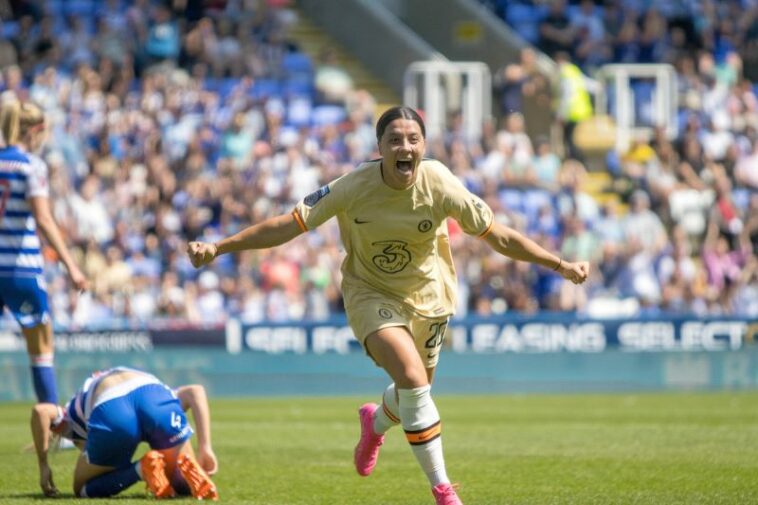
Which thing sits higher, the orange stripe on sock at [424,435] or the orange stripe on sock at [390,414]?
the orange stripe on sock at [424,435]

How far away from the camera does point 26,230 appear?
10648 millimetres

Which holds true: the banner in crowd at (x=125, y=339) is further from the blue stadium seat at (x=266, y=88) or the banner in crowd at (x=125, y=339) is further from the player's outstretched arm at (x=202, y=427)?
the player's outstretched arm at (x=202, y=427)

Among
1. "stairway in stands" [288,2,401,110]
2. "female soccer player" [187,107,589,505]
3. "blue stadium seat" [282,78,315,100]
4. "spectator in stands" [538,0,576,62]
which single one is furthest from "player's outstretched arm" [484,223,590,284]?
"spectator in stands" [538,0,576,62]

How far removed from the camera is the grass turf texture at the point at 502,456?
973 cm

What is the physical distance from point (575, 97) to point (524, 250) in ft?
64.2

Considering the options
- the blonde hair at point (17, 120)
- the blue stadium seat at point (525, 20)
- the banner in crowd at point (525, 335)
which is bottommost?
the banner in crowd at point (525, 335)

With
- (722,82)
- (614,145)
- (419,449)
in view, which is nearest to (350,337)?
(614,145)

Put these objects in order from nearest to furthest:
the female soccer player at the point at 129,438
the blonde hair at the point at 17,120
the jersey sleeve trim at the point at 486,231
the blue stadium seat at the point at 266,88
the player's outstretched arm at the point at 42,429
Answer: the jersey sleeve trim at the point at 486,231 < the female soccer player at the point at 129,438 < the player's outstretched arm at the point at 42,429 < the blonde hair at the point at 17,120 < the blue stadium seat at the point at 266,88

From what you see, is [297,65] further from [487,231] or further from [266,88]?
[487,231]

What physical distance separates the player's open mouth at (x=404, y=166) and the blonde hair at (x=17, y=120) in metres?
3.17

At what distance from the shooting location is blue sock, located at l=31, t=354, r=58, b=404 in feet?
34.7

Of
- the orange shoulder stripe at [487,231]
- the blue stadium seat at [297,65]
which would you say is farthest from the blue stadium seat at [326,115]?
the orange shoulder stripe at [487,231]

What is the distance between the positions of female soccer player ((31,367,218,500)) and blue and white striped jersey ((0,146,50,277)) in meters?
1.20

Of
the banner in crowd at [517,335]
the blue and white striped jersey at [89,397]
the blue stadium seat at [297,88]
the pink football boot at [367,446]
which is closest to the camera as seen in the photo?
the blue and white striped jersey at [89,397]
